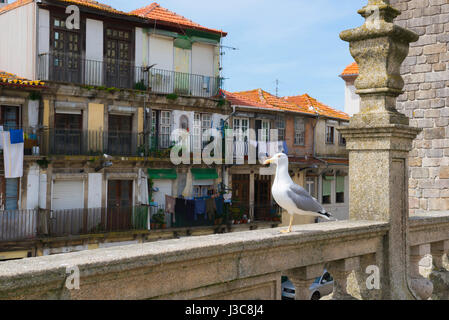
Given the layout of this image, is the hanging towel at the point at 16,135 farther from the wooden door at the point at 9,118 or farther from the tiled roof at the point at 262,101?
the tiled roof at the point at 262,101

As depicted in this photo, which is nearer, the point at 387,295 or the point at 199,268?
the point at 199,268

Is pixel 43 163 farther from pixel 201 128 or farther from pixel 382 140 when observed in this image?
pixel 382 140

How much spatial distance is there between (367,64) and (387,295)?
7.20ft

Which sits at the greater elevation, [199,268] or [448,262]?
[199,268]

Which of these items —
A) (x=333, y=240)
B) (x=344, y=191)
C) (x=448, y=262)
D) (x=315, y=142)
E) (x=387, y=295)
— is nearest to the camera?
(x=333, y=240)

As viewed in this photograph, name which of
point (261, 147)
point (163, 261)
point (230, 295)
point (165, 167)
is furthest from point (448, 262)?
point (261, 147)

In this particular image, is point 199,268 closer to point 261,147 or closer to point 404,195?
point 404,195

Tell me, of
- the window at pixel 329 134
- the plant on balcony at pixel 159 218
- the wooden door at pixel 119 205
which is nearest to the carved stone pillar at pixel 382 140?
the wooden door at pixel 119 205

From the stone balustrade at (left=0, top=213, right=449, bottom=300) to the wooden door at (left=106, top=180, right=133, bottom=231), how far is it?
1751 cm

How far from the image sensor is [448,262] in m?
6.34

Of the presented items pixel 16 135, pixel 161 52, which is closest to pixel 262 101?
pixel 161 52

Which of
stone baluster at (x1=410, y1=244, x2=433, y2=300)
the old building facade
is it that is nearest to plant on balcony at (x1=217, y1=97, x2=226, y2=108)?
the old building facade

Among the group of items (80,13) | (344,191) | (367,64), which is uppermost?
(80,13)

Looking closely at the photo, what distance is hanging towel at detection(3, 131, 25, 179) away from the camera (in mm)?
18391
